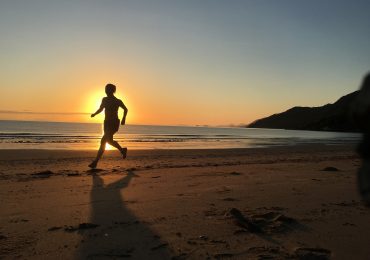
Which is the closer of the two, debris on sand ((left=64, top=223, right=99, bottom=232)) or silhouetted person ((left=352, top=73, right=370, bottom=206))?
silhouetted person ((left=352, top=73, right=370, bottom=206))

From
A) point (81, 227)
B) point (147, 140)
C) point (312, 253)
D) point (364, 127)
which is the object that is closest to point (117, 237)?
point (81, 227)

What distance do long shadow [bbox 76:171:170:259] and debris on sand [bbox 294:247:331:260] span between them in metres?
1.16

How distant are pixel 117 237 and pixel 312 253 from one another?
1827mm

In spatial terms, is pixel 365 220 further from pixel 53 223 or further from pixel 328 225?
pixel 53 223

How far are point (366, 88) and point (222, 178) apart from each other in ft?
21.5

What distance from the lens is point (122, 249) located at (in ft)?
12.0

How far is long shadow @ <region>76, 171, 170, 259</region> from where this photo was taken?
11.6 feet

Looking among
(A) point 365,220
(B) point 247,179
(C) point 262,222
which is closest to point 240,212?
(C) point 262,222

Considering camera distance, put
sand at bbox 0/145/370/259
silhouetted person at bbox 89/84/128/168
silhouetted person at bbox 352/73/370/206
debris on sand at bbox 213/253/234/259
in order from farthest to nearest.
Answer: silhouetted person at bbox 89/84/128/168 < sand at bbox 0/145/370/259 < debris on sand at bbox 213/253/234/259 < silhouetted person at bbox 352/73/370/206

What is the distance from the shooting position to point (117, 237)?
13.0 feet

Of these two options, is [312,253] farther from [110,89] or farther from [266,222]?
[110,89]

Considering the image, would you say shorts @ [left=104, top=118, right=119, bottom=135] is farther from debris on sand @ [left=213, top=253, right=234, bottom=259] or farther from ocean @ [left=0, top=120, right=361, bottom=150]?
ocean @ [left=0, top=120, right=361, bottom=150]

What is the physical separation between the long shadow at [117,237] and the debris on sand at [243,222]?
96cm

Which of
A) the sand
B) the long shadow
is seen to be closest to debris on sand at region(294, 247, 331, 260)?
the sand
